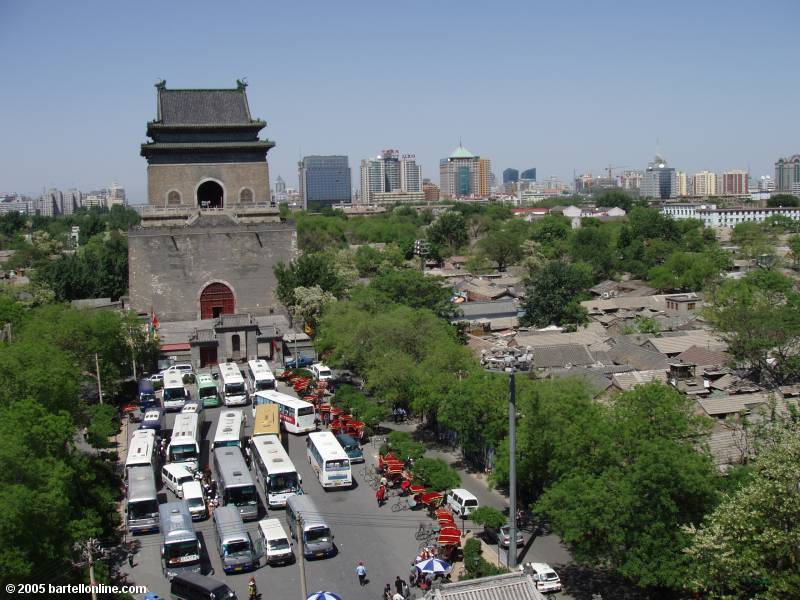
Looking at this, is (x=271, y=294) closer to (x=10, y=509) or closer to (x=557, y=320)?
(x=557, y=320)

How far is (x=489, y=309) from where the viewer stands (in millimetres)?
42125

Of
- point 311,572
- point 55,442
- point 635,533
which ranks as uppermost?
point 55,442

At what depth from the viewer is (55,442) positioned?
49.1ft

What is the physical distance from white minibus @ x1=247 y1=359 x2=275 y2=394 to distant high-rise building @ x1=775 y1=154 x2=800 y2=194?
14732cm

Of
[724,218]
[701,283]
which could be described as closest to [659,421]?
[701,283]

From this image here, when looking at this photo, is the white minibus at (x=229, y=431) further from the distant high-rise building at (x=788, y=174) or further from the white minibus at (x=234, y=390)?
the distant high-rise building at (x=788, y=174)

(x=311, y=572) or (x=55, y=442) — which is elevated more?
(x=55, y=442)

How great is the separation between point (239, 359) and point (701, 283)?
25.4m

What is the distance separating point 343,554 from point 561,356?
14747mm

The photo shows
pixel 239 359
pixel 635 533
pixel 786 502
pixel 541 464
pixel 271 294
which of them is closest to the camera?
pixel 786 502

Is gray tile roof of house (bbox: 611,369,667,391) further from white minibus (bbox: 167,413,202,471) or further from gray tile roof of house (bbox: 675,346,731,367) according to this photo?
white minibus (bbox: 167,413,202,471)

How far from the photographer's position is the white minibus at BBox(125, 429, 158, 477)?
61.0ft

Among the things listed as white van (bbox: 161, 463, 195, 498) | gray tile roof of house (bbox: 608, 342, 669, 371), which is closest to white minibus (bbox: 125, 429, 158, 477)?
white van (bbox: 161, 463, 195, 498)

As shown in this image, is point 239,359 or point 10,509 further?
point 239,359
